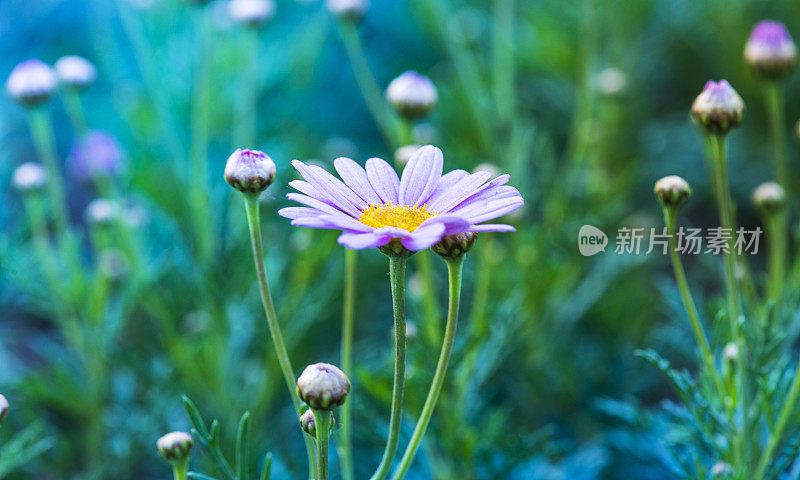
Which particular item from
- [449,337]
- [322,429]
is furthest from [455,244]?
[322,429]

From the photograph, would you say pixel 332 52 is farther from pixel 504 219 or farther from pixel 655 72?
pixel 504 219

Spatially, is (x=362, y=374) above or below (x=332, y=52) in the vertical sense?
below

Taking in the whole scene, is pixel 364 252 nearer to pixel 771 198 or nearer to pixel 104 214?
pixel 104 214

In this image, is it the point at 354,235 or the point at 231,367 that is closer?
the point at 354,235

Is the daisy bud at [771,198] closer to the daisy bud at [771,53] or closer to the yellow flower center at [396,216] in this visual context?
the daisy bud at [771,53]

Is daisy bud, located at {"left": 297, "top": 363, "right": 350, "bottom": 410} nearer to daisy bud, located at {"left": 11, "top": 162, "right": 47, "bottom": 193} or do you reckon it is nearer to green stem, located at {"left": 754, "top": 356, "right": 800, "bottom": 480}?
green stem, located at {"left": 754, "top": 356, "right": 800, "bottom": 480}

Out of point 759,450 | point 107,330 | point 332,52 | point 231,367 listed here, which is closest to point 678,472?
point 759,450
